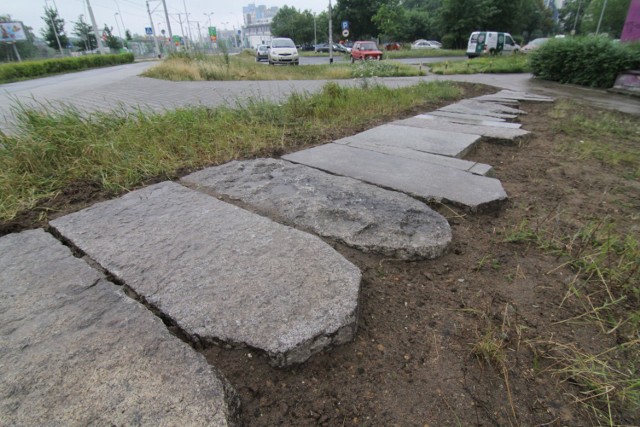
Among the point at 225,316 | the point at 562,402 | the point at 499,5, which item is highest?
the point at 499,5

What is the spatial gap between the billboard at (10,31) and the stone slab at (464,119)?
44.0m

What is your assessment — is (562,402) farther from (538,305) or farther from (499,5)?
(499,5)

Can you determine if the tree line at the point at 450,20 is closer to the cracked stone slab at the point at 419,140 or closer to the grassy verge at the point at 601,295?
the cracked stone slab at the point at 419,140

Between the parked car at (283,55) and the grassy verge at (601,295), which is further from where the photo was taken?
the parked car at (283,55)

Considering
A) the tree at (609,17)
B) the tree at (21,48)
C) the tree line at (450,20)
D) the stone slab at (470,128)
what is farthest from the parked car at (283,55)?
the tree at (609,17)

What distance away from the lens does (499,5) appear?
104ft

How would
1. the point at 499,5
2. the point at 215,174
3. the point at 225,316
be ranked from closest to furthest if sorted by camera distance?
the point at 225,316 → the point at 215,174 → the point at 499,5

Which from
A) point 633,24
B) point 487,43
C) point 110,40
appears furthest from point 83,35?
point 633,24

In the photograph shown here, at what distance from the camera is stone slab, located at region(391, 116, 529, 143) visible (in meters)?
3.07

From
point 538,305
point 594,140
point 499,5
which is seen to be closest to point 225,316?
point 538,305

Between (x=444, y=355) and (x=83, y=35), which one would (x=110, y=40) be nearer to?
(x=83, y=35)

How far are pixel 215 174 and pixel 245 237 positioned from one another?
3.00 feet

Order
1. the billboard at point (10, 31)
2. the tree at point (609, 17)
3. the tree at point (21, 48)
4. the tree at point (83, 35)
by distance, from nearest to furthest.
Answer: the billboard at point (10, 31)
the tree at point (21, 48)
the tree at point (609, 17)
the tree at point (83, 35)

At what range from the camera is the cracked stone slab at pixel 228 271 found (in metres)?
0.97
